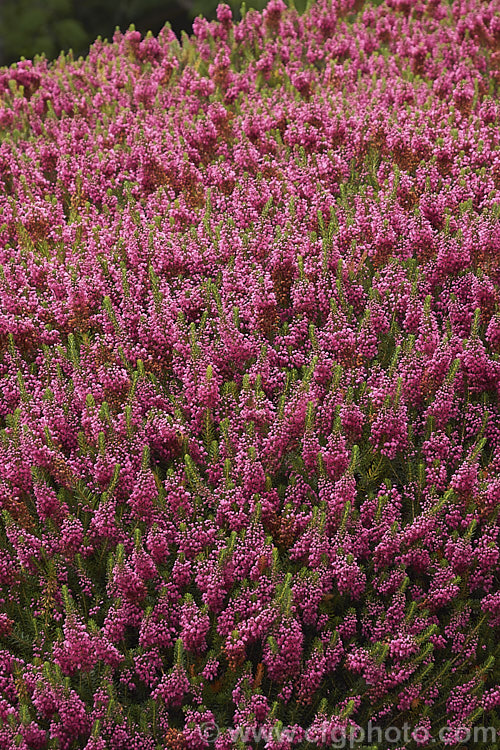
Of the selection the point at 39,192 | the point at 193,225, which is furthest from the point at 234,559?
the point at 39,192

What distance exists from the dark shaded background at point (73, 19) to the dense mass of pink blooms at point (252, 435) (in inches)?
353

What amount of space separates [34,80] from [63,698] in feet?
22.4

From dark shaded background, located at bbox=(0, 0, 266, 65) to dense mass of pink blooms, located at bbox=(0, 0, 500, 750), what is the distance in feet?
29.4

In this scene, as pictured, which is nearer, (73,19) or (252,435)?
(252,435)

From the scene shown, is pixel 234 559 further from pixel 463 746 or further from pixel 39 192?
pixel 39 192

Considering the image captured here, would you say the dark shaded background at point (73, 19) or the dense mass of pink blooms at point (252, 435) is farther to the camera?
the dark shaded background at point (73, 19)

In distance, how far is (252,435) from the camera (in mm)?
3898

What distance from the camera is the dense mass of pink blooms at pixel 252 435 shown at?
3291 mm

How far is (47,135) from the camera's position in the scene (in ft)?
23.2

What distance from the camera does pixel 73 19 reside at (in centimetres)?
1498

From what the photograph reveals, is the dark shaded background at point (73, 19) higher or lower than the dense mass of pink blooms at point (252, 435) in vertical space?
higher

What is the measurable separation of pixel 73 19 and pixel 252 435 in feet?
44.8

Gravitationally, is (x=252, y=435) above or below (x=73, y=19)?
below

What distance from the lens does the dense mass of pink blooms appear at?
3291 mm
